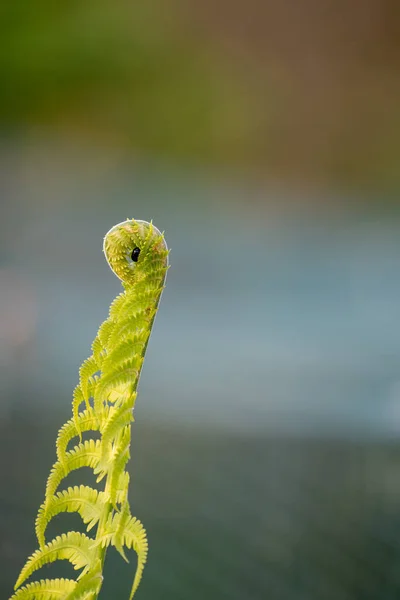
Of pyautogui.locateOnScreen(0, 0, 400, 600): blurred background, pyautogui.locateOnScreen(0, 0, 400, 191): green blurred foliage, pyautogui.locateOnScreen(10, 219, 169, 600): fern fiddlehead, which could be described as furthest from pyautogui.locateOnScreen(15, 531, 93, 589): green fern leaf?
pyautogui.locateOnScreen(0, 0, 400, 191): green blurred foliage

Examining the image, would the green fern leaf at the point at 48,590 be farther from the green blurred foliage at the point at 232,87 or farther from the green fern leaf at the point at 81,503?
the green blurred foliage at the point at 232,87

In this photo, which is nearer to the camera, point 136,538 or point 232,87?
point 136,538

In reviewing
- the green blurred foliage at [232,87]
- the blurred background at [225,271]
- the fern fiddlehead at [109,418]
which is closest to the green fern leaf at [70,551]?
the fern fiddlehead at [109,418]

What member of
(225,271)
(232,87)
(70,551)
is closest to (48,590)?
(70,551)

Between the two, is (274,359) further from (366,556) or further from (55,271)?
(55,271)

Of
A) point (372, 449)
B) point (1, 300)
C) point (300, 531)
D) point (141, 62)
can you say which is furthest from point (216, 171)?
point (300, 531)

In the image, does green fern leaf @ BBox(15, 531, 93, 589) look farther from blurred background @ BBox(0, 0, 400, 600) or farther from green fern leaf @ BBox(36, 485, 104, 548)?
blurred background @ BBox(0, 0, 400, 600)

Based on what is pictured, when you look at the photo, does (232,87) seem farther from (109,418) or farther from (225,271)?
(109,418)

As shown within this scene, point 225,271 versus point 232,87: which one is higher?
point 232,87

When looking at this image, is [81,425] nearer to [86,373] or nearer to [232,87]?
[86,373]

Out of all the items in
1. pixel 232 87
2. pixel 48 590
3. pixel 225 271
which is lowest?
pixel 48 590
